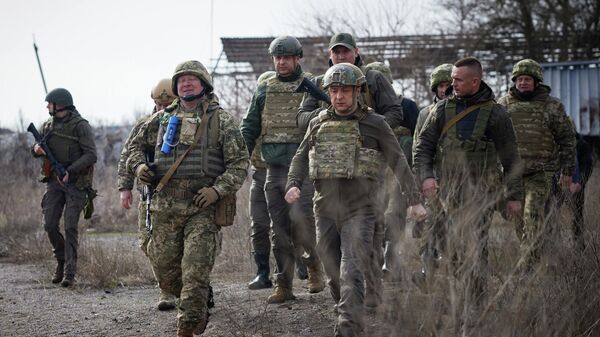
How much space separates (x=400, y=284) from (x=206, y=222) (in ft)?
6.57

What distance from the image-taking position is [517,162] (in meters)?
6.59

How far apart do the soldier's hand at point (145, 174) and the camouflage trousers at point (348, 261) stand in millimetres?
1268

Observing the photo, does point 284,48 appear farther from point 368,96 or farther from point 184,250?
point 184,250

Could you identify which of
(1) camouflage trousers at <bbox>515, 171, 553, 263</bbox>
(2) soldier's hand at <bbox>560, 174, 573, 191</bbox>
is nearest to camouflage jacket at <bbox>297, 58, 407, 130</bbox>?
(1) camouflage trousers at <bbox>515, 171, 553, 263</bbox>

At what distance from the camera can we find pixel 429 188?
6559 mm

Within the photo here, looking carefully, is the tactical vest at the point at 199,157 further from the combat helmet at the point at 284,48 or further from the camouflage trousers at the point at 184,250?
the combat helmet at the point at 284,48

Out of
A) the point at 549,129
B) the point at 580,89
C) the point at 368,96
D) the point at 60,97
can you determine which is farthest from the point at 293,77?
the point at 580,89

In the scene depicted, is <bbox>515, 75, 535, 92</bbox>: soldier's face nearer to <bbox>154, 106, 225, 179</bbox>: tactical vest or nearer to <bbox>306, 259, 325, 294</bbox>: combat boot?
<bbox>306, 259, 325, 294</bbox>: combat boot

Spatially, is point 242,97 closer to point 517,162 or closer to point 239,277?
point 239,277

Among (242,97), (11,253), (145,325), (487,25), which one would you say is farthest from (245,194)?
(487,25)

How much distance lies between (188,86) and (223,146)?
54 centimetres

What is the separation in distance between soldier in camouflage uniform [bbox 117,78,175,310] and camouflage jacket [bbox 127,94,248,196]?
0.18 metres

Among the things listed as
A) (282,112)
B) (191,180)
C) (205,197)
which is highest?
(282,112)

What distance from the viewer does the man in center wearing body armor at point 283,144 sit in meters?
7.59
